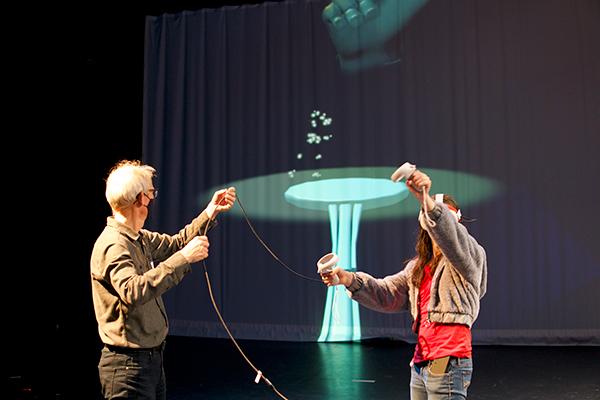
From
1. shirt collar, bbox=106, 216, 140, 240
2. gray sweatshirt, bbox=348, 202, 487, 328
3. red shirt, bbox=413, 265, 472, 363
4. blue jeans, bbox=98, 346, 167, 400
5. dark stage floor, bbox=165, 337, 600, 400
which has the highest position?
shirt collar, bbox=106, 216, 140, 240

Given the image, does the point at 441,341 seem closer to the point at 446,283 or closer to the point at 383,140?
the point at 446,283

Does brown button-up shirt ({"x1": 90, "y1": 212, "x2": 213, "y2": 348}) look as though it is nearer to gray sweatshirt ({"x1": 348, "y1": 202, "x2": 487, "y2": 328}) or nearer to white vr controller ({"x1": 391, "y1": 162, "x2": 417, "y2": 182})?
gray sweatshirt ({"x1": 348, "y1": 202, "x2": 487, "y2": 328})

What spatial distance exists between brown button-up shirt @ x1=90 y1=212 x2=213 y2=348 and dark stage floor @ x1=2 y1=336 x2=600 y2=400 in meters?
1.94

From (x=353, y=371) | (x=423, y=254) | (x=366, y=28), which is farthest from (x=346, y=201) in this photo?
(x=423, y=254)

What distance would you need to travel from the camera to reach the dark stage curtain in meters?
5.55

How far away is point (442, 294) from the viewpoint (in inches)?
67.9

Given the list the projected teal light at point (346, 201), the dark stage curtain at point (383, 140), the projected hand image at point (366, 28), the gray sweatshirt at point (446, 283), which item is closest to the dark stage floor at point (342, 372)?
the projected teal light at point (346, 201)

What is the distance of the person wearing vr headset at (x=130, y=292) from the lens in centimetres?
177

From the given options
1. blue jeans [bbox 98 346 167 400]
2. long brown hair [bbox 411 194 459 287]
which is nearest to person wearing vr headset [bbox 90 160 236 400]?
blue jeans [bbox 98 346 167 400]

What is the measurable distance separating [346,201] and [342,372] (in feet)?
6.41

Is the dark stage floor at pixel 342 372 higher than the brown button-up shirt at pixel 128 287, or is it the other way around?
the brown button-up shirt at pixel 128 287

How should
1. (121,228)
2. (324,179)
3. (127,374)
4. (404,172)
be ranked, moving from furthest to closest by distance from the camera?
(324,179)
(121,228)
(127,374)
(404,172)

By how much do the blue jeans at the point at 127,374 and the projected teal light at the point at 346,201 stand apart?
4.12 metres

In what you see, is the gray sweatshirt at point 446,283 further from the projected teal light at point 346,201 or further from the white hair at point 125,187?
the projected teal light at point 346,201
